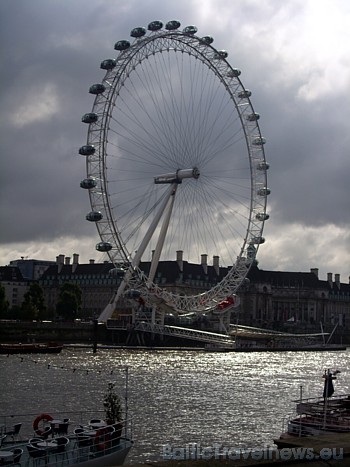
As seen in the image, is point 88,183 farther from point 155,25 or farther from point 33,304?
point 33,304

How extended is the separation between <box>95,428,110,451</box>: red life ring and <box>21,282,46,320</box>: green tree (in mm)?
76411

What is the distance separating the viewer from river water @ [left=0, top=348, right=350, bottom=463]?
2412 cm

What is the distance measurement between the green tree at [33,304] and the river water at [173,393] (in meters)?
31.1

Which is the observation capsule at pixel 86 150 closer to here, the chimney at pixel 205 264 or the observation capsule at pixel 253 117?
the observation capsule at pixel 253 117

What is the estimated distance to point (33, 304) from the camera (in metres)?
93.7

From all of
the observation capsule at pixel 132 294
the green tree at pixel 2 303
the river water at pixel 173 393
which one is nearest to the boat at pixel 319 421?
the river water at pixel 173 393

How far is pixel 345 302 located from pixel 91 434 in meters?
150

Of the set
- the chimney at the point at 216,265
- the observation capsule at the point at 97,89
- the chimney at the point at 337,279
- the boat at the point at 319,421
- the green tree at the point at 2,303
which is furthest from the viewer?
the chimney at the point at 337,279

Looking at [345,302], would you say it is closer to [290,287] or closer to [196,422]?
[290,287]

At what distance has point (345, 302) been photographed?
529 feet

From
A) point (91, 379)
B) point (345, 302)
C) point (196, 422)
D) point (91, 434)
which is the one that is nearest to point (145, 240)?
point (91, 379)

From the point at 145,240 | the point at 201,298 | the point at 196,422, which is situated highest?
the point at 145,240

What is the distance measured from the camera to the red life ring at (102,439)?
1507 cm

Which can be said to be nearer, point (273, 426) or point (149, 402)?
point (273, 426)
